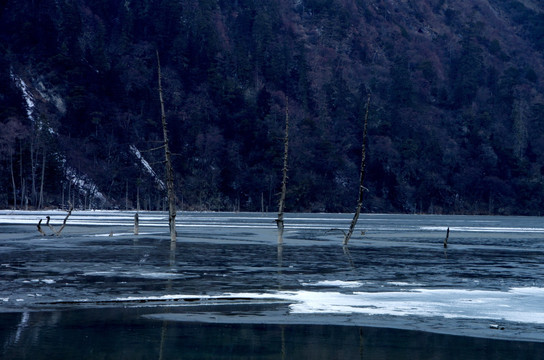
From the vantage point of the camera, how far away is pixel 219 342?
49.8 feet

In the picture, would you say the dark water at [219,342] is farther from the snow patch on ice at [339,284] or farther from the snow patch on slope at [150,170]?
the snow patch on slope at [150,170]

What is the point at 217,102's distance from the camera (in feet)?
637

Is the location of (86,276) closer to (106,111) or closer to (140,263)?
(140,263)

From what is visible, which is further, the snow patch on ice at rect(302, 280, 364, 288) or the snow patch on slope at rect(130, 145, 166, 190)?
the snow patch on slope at rect(130, 145, 166, 190)

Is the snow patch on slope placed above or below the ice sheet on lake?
above

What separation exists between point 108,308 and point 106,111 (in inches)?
6092

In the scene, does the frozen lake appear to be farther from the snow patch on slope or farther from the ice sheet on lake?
the snow patch on slope

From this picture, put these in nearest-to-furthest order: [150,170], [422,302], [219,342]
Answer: [219,342] → [422,302] → [150,170]

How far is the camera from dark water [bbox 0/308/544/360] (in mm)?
14039

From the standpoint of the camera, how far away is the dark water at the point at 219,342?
46.1 feet

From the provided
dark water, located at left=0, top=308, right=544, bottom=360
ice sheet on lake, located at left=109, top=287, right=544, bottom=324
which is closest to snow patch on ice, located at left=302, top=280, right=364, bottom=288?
ice sheet on lake, located at left=109, top=287, right=544, bottom=324

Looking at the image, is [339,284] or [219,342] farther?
[339,284]

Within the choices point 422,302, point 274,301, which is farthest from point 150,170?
point 422,302

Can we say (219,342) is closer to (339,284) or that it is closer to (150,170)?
(339,284)
